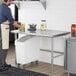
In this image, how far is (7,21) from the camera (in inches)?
169

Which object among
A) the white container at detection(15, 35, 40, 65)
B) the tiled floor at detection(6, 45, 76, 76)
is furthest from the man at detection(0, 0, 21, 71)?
the tiled floor at detection(6, 45, 76, 76)

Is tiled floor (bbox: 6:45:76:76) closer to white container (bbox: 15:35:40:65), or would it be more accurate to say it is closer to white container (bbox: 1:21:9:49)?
white container (bbox: 15:35:40:65)

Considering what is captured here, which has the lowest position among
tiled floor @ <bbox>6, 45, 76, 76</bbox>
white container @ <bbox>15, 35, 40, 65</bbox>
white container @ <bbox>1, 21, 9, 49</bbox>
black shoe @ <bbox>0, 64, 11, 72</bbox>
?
tiled floor @ <bbox>6, 45, 76, 76</bbox>

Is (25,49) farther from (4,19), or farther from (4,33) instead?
(4,19)

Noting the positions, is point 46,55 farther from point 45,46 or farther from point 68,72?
point 68,72

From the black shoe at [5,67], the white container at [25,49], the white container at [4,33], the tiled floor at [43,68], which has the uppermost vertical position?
the white container at [4,33]

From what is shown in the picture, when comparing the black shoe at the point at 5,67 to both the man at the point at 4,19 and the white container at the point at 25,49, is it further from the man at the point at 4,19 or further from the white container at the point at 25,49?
the white container at the point at 25,49

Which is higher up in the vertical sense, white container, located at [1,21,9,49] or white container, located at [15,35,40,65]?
white container, located at [1,21,9,49]

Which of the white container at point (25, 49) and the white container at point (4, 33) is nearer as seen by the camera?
the white container at point (4, 33)

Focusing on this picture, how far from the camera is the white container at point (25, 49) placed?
14.1 ft

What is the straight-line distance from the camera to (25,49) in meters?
4.34

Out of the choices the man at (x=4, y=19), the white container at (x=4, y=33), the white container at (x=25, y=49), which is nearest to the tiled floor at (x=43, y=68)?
the white container at (x=25, y=49)

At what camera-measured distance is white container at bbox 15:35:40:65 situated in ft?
14.1

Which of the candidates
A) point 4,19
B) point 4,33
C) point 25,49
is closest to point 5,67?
point 25,49
